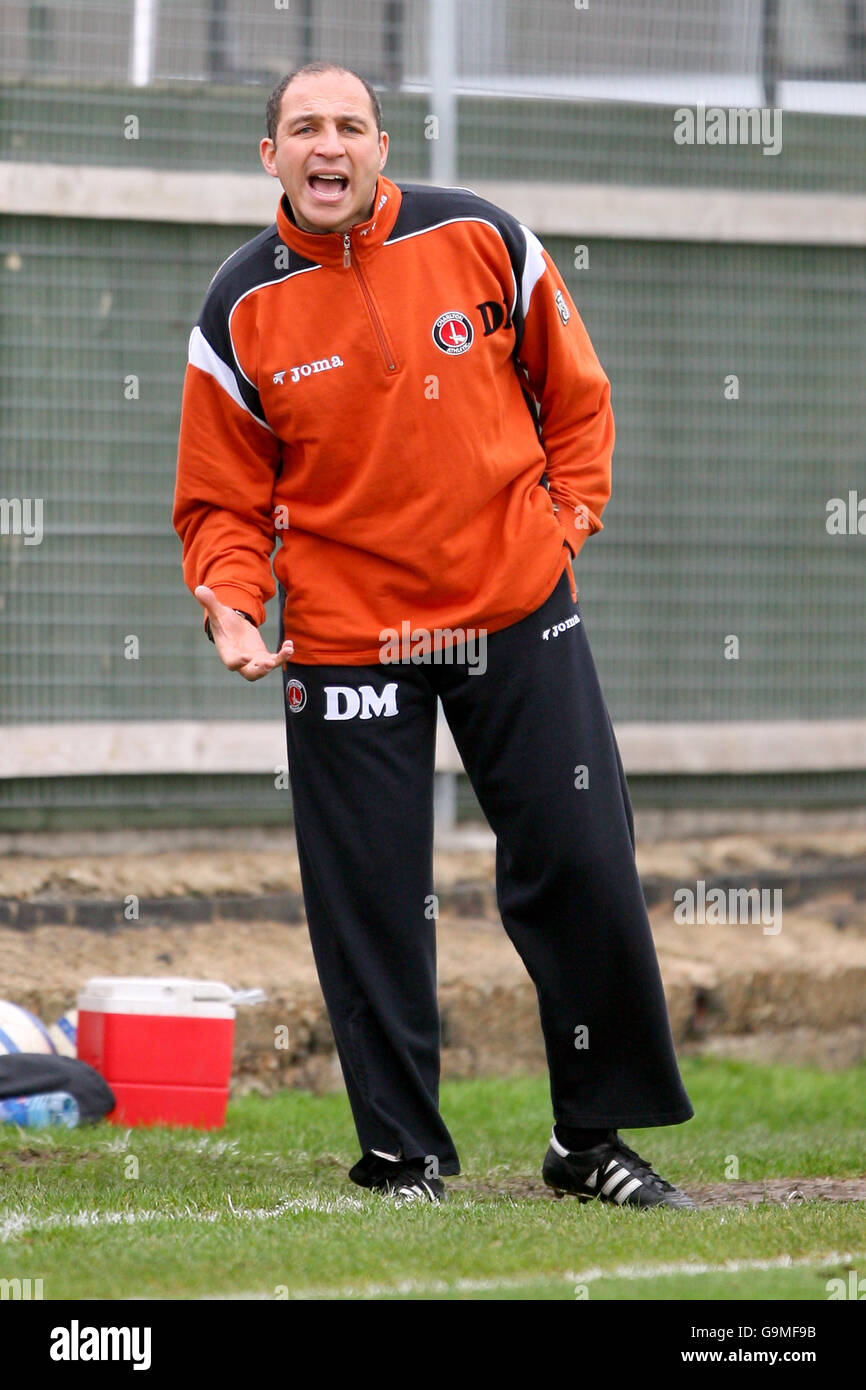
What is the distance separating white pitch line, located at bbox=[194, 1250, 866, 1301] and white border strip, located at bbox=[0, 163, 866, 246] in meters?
5.62

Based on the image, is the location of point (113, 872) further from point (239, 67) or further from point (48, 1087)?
point (239, 67)

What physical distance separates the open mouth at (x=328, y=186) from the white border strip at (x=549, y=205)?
159 inches

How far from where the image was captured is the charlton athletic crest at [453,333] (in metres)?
4.21

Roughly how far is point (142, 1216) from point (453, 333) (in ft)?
6.63

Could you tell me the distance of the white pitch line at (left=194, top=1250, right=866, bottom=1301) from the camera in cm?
336

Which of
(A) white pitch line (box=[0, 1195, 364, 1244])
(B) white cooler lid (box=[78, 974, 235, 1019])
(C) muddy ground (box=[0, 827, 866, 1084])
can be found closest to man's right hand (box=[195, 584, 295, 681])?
(A) white pitch line (box=[0, 1195, 364, 1244])

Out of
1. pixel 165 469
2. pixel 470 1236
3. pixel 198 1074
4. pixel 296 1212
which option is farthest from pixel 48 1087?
pixel 165 469

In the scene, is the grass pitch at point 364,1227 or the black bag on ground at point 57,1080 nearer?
the grass pitch at point 364,1227

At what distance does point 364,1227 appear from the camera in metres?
3.82

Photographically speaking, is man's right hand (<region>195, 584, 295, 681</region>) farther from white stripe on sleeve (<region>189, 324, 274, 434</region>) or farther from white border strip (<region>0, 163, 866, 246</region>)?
white border strip (<region>0, 163, 866, 246</region>)

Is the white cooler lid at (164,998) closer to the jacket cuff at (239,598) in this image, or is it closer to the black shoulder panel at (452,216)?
the jacket cuff at (239,598)

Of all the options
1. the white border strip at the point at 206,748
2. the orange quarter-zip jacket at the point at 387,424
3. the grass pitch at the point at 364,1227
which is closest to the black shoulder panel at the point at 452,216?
the orange quarter-zip jacket at the point at 387,424

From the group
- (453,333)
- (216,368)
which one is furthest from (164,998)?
(453,333)

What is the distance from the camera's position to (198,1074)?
5816 millimetres
